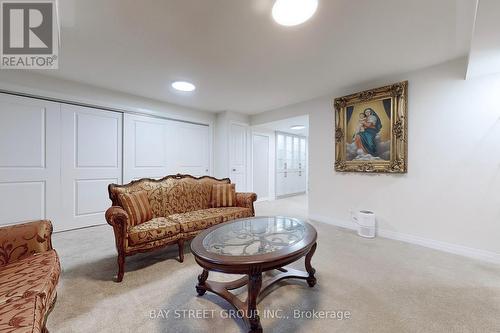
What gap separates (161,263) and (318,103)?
354 cm

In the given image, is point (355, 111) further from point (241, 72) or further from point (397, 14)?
point (241, 72)

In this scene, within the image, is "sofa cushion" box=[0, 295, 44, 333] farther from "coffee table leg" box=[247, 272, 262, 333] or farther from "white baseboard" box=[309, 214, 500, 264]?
"white baseboard" box=[309, 214, 500, 264]

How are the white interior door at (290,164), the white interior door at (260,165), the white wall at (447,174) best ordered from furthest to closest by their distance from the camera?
the white interior door at (290,164) → the white interior door at (260,165) → the white wall at (447,174)

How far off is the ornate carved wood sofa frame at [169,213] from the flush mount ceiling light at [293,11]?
213 centimetres

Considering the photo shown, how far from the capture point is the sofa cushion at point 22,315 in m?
0.80

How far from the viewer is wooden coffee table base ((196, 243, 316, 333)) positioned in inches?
50.4

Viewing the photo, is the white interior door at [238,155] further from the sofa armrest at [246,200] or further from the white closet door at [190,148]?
the sofa armrest at [246,200]

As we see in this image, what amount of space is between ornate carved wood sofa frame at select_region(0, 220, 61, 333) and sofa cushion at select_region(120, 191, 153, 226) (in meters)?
0.68

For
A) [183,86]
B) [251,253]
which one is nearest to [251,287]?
[251,253]

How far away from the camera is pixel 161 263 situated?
7.31 ft

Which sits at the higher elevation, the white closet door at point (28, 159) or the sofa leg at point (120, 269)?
the white closet door at point (28, 159)

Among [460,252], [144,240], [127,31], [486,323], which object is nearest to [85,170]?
[144,240]

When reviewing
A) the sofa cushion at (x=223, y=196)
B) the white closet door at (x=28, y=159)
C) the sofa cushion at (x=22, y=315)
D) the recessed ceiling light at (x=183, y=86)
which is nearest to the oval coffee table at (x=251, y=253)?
the sofa cushion at (x=22, y=315)

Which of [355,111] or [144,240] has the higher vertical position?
[355,111]
